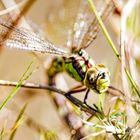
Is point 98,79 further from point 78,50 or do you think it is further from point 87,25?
point 87,25

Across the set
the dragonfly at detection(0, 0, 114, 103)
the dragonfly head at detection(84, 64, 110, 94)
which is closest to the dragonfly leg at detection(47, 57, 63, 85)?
the dragonfly at detection(0, 0, 114, 103)

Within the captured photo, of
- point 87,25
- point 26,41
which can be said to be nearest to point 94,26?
point 87,25

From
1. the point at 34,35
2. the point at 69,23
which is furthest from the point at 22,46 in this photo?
the point at 69,23

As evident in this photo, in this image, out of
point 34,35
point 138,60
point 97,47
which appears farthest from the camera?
point 97,47

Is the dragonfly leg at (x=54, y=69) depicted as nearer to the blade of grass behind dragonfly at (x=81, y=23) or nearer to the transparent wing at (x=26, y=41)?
the blade of grass behind dragonfly at (x=81, y=23)

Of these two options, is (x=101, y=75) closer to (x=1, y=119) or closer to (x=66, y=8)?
(x=1, y=119)

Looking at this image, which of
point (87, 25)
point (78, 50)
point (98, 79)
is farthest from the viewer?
point (87, 25)

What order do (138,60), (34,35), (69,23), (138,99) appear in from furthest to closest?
(69,23)
(138,60)
(34,35)
(138,99)

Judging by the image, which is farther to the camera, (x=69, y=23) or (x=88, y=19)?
(x=69, y=23)

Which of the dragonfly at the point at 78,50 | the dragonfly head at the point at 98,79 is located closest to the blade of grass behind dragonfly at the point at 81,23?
the dragonfly at the point at 78,50
